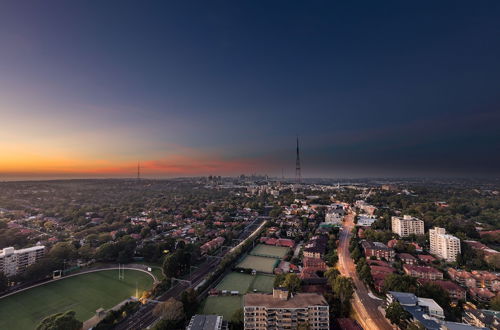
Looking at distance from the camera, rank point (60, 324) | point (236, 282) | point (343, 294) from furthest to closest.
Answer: point (236, 282), point (343, 294), point (60, 324)

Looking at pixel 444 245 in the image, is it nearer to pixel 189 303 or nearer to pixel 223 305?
pixel 223 305

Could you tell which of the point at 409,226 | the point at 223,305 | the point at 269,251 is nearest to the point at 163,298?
the point at 223,305

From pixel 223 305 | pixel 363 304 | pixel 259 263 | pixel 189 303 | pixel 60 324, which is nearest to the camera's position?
pixel 60 324

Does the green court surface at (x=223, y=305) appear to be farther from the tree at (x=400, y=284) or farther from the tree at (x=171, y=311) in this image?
the tree at (x=400, y=284)

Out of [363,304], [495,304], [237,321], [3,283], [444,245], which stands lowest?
[363,304]

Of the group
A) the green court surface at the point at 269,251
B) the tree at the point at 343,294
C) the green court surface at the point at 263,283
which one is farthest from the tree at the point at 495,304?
the green court surface at the point at 269,251

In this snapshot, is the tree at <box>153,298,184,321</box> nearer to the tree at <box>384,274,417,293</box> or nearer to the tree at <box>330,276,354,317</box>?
the tree at <box>330,276,354,317</box>

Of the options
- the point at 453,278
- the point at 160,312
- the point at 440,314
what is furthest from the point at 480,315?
the point at 160,312

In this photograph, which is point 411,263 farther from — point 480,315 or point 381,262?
point 480,315
